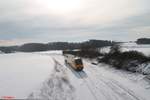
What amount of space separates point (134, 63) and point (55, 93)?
15.9m

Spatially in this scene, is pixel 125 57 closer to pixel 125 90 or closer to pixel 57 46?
pixel 125 90

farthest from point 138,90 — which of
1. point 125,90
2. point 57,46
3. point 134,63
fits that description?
point 57,46

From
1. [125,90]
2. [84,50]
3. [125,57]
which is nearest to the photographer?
[125,90]

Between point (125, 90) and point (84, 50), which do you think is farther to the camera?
point (84, 50)

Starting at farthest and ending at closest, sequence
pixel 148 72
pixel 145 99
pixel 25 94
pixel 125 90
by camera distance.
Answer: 1. pixel 148 72
2. pixel 125 90
3. pixel 25 94
4. pixel 145 99

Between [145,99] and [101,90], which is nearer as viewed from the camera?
Result: [145,99]

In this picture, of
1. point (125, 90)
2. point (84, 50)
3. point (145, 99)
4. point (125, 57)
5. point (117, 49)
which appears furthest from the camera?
point (84, 50)

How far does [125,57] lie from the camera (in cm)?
3111

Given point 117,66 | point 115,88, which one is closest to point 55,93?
point 115,88

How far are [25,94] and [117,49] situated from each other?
30.2 m

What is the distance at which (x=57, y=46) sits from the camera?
16638cm

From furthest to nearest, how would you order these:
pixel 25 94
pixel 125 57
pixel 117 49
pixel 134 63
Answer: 1. pixel 117 49
2. pixel 125 57
3. pixel 134 63
4. pixel 25 94

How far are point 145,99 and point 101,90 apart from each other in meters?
3.74

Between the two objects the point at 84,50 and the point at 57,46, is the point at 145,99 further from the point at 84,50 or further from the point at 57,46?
the point at 57,46
